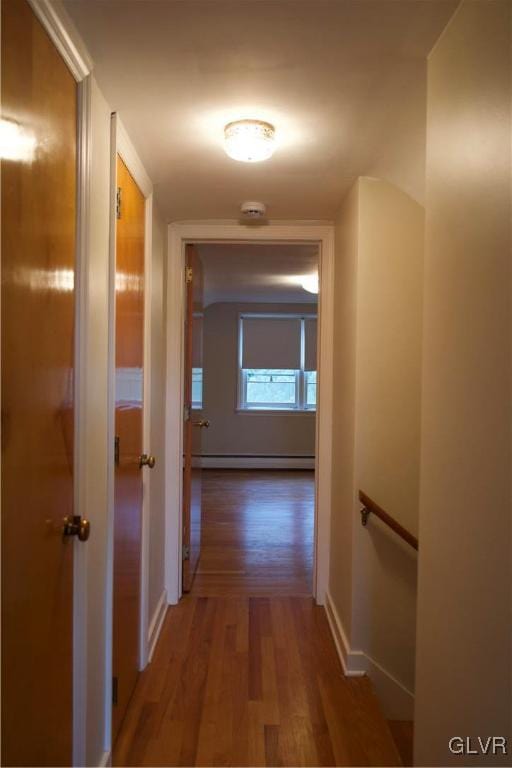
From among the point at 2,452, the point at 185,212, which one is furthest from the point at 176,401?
the point at 2,452

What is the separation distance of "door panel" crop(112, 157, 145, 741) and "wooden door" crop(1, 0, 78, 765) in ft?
1.56

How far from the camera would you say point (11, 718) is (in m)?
0.97

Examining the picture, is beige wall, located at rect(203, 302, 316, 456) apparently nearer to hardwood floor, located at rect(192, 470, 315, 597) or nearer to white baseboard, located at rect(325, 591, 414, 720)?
hardwood floor, located at rect(192, 470, 315, 597)

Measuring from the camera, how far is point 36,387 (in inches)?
42.9

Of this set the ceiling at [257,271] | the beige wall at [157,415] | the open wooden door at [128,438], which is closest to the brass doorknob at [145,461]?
the open wooden door at [128,438]

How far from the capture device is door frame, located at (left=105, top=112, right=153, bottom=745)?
1.64 metres

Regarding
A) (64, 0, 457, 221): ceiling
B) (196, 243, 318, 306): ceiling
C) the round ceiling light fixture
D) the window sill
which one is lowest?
the window sill

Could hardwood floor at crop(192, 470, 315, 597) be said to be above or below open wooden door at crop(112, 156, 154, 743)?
below

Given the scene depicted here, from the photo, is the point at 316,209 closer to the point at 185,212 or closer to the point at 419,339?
the point at 185,212

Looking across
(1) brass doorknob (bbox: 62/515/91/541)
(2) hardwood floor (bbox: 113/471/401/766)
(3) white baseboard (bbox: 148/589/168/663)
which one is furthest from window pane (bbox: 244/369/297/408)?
(1) brass doorknob (bbox: 62/515/91/541)

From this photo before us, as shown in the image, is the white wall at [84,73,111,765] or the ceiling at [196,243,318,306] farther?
the ceiling at [196,243,318,306]

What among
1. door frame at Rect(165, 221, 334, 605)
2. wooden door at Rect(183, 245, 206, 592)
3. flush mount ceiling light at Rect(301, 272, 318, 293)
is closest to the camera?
door frame at Rect(165, 221, 334, 605)

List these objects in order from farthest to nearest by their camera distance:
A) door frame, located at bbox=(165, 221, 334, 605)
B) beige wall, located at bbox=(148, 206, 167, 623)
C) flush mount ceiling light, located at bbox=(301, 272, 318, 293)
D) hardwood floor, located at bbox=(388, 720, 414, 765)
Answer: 1. flush mount ceiling light, located at bbox=(301, 272, 318, 293)
2. door frame, located at bbox=(165, 221, 334, 605)
3. beige wall, located at bbox=(148, 206, 167, 623)
4. hardwood floor, located at bbox=(388, 720, 414, 765)

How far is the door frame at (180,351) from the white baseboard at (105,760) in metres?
1.25
